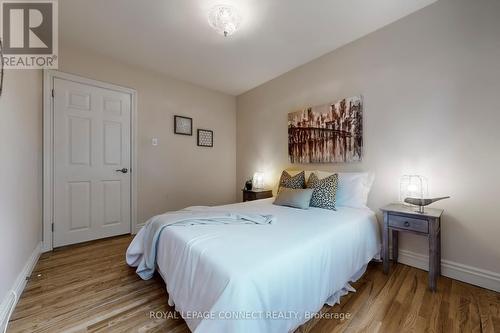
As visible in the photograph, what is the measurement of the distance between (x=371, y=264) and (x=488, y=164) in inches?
52.2

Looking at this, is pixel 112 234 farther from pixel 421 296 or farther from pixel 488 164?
pixel 488 164

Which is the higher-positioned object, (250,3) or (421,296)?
(250,3)

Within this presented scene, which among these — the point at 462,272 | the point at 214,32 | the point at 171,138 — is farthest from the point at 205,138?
the point at 462,272

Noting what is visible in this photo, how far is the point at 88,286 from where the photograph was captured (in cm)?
Result: 176

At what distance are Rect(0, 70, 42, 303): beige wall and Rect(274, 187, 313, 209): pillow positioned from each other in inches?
88.6

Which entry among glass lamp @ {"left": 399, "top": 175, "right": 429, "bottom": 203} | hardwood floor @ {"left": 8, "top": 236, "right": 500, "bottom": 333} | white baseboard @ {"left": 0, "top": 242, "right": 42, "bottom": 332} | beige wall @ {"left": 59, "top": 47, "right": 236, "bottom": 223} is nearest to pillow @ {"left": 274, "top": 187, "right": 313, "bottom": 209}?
hardwood floor @ {"left": 8, "top": 236, "right": 500, "bottom": 333}

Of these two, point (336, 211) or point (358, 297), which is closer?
point (358, 297)

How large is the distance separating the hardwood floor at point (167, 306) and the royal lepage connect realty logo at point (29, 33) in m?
1.79

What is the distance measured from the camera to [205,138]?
3840mm

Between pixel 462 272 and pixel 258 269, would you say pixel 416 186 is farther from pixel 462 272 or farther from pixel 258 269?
pixel 258 269

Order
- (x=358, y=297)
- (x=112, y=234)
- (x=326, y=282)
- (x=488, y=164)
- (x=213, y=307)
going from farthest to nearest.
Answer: (x=112, y=234)
(x=488, y=164)
(x=358, y=297)
(x=326, y=282)
(x=213, y=307)

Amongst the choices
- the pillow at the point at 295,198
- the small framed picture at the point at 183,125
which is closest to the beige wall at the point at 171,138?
the small framed picture at the point at 183,125

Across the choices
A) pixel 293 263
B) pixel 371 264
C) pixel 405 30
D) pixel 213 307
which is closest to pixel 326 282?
pixel 293 263

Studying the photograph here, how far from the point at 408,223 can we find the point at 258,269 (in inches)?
61.8
